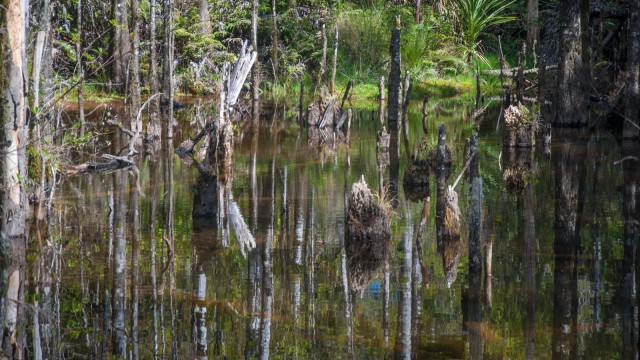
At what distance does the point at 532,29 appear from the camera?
1438 inches

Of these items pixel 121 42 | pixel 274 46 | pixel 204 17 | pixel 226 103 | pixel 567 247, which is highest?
pixel 204 17

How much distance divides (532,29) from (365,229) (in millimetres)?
26791

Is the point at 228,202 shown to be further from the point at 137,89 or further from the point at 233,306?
the point at 137,89

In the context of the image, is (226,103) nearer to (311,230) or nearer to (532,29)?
(311,230)

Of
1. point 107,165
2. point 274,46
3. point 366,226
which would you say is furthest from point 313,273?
point 274,46

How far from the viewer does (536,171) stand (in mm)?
17750

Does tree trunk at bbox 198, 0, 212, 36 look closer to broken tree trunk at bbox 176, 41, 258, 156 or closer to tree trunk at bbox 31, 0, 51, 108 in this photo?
broken tree trunk at bbox 176, 41, 258, 156

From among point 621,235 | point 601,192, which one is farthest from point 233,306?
point 601,192

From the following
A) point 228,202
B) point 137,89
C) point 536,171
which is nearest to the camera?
point 228,202

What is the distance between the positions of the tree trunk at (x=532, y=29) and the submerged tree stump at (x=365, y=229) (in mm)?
23862

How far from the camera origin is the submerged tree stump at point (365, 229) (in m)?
11.2

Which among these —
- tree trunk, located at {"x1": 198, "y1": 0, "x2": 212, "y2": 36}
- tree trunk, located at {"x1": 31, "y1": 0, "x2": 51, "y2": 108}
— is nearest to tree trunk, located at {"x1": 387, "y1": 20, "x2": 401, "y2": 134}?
tree trunk, located at {"x1": 198, "y1": 0, "x2": 212, "y2": 36}

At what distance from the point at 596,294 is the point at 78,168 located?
10.2 metres

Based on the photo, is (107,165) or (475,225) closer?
(475,225)
